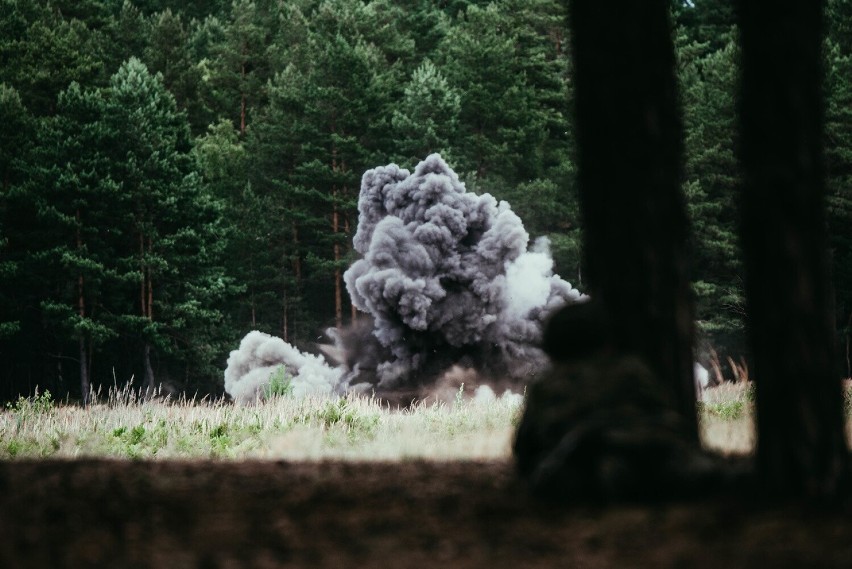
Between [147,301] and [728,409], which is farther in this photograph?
[147,301]

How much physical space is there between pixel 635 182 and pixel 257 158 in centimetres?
3321

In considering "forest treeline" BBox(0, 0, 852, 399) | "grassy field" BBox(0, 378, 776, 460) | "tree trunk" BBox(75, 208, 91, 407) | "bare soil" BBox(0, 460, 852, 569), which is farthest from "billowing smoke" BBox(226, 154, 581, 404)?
"bare soil" BBox(0, 460, 852, 569)

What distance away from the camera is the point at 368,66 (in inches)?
1426

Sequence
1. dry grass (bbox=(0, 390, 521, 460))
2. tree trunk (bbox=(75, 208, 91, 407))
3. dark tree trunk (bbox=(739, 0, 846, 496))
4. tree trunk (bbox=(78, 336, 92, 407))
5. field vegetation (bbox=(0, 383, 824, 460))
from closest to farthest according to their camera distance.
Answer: dark tree trunk (bbox=(739, 0, 846, 496)) < field vegetation (bbox=(0, 383, 824, 460)) < dry grass (bbox=(0, 390, 521, 460)) < tree trunk (bbox=(78, 336, 92, 407)) < tree trunk (bbox=(75, 208, 91, 407))

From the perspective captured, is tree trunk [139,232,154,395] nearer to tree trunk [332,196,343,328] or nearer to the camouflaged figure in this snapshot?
tree trunk [332,196,343,328]

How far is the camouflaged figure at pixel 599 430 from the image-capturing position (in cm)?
432

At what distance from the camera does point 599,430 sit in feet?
14.5

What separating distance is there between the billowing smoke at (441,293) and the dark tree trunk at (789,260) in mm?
21500

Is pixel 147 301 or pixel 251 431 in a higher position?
pixel 147 301

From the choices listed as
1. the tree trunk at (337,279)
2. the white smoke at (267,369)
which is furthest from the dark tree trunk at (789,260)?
the tree trunk at (337,279)

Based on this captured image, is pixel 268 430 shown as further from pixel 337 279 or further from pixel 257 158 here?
pixel 257 158

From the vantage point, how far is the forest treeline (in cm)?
3011

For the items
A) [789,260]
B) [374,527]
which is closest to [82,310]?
[374,527]

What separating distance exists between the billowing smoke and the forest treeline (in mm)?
5680
